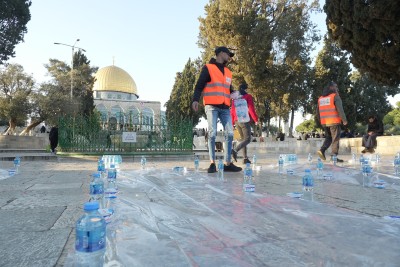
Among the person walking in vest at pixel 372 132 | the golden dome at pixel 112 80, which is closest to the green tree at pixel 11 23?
the person walking in vest at pixel 372 132

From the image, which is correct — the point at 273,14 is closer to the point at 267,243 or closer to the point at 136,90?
the point at 267,243

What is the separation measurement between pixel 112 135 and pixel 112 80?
192 ft

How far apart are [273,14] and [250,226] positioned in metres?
26.0

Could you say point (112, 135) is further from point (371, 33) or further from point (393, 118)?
point (393, 118)

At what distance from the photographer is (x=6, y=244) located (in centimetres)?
174

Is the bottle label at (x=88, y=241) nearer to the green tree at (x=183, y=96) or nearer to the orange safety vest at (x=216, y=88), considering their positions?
the orange safety vest at (x=216, y=88)

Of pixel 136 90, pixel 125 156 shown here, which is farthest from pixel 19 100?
pixel 136 90

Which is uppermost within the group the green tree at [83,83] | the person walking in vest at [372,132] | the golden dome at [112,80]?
the golden dome at [112,80]

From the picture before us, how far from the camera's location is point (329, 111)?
7449mm

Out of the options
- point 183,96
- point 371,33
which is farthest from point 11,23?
point 183,96

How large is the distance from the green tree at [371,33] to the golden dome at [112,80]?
57.9 meters

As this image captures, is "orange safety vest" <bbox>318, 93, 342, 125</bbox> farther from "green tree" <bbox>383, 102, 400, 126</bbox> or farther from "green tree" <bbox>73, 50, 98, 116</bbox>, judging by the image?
"green tree" <bbox>383, 102, 400, 126</bbox>

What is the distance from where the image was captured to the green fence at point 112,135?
12062 mm

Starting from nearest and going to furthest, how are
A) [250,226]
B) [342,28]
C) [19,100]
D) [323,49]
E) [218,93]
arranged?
[250,226], [218,93], [342,28], [19,100], [323,49]
